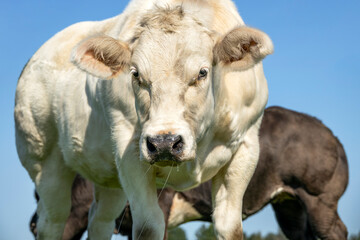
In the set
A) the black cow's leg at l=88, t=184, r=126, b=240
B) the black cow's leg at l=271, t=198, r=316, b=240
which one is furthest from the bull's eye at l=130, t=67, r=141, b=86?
the black cow's leg at l=271, t=198, r=316, b=240

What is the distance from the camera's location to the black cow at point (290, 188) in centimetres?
998

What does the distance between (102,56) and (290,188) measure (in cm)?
646

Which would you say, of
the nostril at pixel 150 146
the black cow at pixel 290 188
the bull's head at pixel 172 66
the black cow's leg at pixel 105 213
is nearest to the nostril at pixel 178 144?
the bull's head at pixel 172 66

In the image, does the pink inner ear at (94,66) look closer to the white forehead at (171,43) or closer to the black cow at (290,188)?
the white forehead at (171,43)

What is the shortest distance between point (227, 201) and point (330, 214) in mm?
5330

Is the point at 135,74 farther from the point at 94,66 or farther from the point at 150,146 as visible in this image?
the point at 150,146

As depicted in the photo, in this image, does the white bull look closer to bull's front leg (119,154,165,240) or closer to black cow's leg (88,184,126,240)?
bull's front leg (119,154,165,240)

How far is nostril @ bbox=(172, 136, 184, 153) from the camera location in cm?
384

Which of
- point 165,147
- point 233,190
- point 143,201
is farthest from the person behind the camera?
point 233,190

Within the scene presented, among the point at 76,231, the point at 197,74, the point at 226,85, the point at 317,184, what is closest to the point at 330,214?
the point at 317,184

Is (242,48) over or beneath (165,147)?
over

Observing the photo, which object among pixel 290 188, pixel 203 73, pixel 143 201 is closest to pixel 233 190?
pixel 143 201

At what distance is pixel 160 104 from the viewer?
4055mm

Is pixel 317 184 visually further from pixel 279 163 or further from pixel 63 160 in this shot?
pixel 63 160
